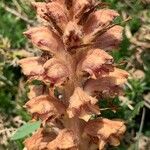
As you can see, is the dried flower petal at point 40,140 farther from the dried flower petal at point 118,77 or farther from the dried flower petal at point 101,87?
the dried flower petal at point 118,77

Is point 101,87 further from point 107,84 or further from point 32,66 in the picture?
point 32,66

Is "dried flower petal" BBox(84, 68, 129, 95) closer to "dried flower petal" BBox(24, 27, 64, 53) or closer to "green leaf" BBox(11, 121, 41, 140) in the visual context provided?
"dried flower petal" BBox(24, 27, 64, 53)

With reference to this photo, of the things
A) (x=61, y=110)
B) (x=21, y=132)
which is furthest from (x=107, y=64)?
(x=21, y=132)

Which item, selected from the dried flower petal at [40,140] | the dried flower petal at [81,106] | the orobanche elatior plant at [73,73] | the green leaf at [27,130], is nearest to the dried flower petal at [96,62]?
the orobanche elatior plant at [73,73]

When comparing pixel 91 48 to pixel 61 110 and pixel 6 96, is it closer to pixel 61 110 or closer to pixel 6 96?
pixel 61 110

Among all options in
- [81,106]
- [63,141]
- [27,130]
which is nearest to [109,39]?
[81,106]

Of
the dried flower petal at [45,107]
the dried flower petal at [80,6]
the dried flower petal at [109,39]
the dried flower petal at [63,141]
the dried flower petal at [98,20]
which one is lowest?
the dried flower petal at [63,141]
